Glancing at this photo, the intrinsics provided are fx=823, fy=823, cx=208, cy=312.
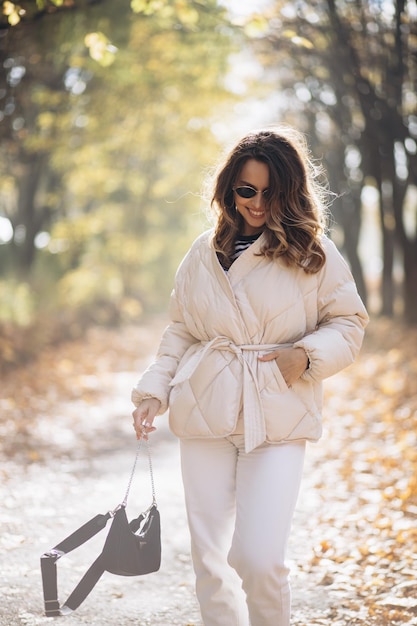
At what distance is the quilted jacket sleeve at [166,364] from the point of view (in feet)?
12.1

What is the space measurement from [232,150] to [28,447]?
20.3 feet

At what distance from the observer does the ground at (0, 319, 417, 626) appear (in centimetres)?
476

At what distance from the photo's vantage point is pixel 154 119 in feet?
74.9

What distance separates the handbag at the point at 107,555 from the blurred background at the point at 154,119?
387cm

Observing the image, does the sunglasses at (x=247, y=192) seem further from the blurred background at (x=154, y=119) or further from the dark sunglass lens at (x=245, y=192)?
the blurred background at (x=154, y=119)

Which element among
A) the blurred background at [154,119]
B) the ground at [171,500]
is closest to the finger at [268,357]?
the ground at [171,500]

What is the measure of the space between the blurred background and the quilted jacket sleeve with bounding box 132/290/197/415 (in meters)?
3.15

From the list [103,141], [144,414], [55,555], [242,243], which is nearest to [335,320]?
[242,243]

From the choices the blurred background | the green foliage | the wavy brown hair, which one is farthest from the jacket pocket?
the green foliage

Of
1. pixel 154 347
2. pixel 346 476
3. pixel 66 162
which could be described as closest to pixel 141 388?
pixel 346 476

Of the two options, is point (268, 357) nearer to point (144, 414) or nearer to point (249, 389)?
point (249, 389)

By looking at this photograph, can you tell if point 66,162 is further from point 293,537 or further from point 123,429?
point 293,537

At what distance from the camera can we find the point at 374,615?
455 centimetres

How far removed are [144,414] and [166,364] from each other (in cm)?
25
